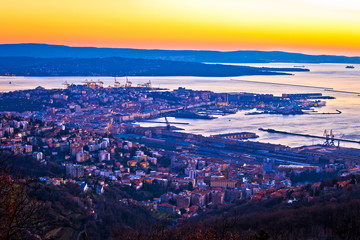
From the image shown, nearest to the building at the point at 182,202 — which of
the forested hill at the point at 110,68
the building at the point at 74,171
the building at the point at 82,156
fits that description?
the building at the point at 74,171

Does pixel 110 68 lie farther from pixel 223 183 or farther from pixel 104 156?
pixel 223 183

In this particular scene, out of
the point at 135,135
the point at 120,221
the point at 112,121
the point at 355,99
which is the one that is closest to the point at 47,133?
the point at 135,135

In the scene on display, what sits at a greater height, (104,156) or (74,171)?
(74,171)

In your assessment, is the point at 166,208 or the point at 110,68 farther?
the point at 110,68

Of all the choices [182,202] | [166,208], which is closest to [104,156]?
[182,202]

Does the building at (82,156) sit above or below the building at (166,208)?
above

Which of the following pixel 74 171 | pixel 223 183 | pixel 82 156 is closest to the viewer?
pixel 74 171

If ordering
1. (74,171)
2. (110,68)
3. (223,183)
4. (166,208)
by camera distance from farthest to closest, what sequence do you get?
1. (110,68)
2. (223,183)
3. (74,171)
4. (166,208)

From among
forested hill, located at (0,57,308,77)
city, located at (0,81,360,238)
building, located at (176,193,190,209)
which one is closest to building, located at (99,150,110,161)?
city, located at (0,81,360,238)

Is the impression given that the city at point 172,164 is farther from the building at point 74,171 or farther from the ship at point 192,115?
the ship at point 192,115
